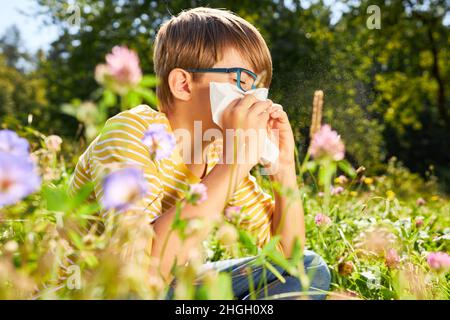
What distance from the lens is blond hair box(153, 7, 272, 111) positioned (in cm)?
151

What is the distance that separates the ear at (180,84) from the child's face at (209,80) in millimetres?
19

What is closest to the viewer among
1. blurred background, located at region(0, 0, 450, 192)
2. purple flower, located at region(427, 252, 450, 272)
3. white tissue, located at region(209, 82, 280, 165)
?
purple flower, located at region(427, 252, 450, 272)

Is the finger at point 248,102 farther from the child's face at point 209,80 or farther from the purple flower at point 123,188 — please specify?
the purple flower at point 123,188

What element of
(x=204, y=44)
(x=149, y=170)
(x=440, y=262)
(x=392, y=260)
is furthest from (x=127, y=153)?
(x=392, y=260)

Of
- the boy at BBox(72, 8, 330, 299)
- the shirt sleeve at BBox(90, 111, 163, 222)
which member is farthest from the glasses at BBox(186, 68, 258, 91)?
the shirt sleeve at BBox(90, 111, 163, 222)

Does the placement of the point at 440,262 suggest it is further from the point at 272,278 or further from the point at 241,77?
the point at 241,77

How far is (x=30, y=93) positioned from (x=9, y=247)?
2388 cm

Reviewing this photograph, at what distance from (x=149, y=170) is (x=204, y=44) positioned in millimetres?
478

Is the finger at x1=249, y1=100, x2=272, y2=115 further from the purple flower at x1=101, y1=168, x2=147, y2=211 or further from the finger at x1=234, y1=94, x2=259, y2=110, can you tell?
the purple flower at x1=101, y1=168, x2=147, y2=211

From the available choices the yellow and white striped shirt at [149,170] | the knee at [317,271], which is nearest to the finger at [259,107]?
the yellow and white striped shirt at [149,170]

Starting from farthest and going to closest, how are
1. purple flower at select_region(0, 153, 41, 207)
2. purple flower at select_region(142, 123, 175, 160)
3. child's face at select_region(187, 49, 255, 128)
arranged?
child's face at select_region(187, 49, 255, 128), purple flower at select_region(142, 123, 175, 160), purple flower at select_region(0, 153, 41, 207)

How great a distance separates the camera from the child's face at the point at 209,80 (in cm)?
144
